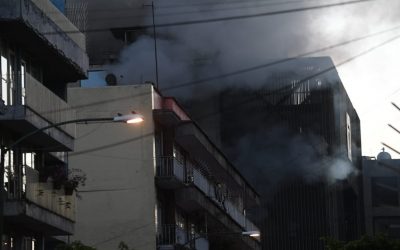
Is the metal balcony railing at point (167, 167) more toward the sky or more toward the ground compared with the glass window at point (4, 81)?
more toward the ground

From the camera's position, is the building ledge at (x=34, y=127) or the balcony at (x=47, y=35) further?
the building ledge at (x=34, y=127)

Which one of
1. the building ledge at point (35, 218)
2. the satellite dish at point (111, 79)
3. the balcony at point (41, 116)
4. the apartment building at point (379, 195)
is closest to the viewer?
the building ledge at point (35, 218)

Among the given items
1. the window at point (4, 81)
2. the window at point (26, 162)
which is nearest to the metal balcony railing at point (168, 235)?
the window at point (26, 162)

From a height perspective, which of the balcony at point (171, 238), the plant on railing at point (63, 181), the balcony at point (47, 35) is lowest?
the balcony at point (171, 238)

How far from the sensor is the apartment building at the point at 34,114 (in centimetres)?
2878

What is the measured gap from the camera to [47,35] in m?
30.5

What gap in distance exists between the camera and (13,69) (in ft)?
99.2

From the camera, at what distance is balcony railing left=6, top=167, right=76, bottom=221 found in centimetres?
2922

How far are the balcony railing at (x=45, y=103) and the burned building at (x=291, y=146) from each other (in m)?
61.0

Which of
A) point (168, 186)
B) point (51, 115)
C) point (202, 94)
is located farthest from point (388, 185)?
point (51, 115)

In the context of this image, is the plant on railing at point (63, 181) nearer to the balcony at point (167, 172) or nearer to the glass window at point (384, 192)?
the balcony at point (167, 172)

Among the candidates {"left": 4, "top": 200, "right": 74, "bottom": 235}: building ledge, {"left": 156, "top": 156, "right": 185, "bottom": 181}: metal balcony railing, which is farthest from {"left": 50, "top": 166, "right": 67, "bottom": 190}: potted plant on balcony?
{"left": 156, "top": 156, "right": 185, "bottom": 181}: metal balcony railing

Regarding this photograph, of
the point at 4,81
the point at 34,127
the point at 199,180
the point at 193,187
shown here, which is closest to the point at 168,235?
the point at 193,187

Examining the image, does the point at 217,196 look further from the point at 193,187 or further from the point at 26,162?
the point at 26,162
